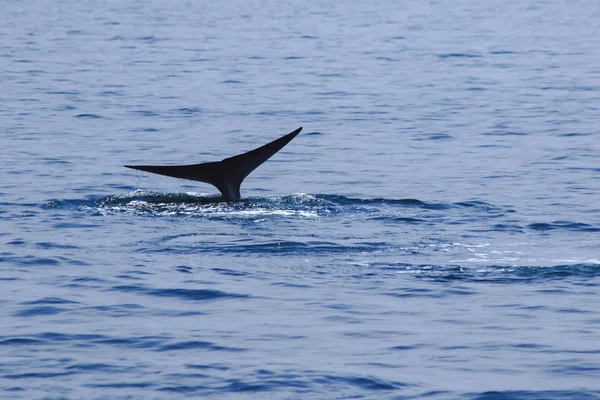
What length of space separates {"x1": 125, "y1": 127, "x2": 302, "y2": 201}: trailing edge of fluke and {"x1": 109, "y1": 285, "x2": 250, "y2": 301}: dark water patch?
306 cm

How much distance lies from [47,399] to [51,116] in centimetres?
1896

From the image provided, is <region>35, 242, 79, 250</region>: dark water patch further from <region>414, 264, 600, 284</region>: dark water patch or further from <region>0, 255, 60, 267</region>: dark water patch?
<region>414, 264, 600, 284</region>: dark water patch

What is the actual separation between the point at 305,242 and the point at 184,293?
2.30 meters

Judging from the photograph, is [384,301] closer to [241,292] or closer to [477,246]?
[241,292]

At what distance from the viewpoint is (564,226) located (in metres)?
15.8

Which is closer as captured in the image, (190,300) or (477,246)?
(190,300)

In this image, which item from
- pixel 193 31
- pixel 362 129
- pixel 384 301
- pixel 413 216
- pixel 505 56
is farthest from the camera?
pixel 193 31

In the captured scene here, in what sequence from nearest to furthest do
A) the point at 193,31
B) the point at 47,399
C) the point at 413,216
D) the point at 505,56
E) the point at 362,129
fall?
1. the point at 47,399
2. the point at 413,216
3. the point at 362,129
4. the point at 505,56
5. the point at 193,31

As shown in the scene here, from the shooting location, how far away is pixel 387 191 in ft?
61.2

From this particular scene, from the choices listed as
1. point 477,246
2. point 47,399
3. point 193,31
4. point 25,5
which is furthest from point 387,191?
point 25,5

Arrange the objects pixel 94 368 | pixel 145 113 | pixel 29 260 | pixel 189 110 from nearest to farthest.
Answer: pixel 94 368
pixel 29 260
pixel 145 113
pixel 189 110

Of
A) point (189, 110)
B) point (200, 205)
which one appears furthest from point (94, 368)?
point (189, 110)

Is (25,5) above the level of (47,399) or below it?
above

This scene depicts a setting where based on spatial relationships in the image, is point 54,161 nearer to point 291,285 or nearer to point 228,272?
point 228,272
